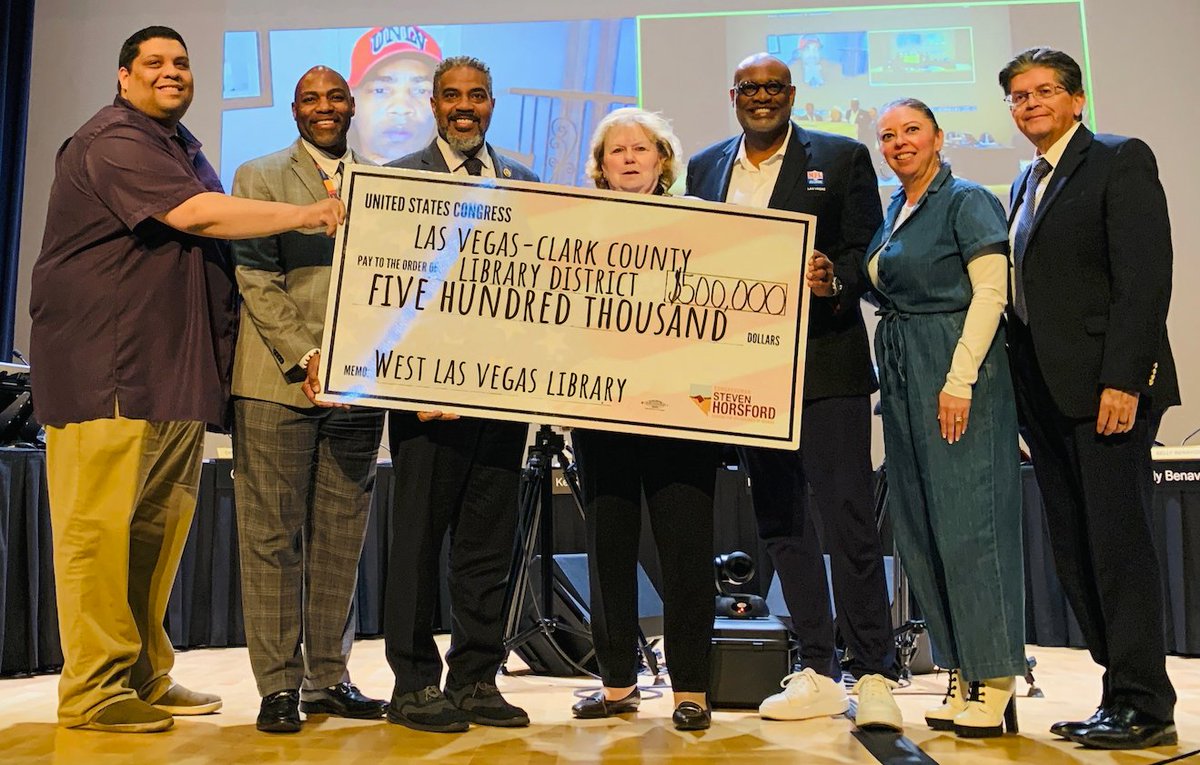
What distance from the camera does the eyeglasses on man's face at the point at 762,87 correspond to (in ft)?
8.79

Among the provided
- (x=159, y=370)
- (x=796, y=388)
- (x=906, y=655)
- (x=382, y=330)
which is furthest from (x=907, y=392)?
(x=159, y=370)

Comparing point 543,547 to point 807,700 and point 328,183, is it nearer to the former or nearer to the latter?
point 807,700

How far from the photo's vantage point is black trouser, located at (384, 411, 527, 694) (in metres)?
2.47

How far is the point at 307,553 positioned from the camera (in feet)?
8.87

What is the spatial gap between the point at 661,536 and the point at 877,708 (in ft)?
2.17

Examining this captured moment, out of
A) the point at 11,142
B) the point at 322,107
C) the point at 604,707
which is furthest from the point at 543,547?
the point at 11,142

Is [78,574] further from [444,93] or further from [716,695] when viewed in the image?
[716,695]

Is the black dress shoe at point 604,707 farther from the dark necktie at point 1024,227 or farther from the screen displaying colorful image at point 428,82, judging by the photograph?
the screen displaying colorful image at point 428,82

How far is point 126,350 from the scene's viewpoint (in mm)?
2541

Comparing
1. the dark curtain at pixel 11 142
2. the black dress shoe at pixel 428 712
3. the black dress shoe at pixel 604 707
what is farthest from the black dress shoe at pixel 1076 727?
the dark curtain at pixel 11 142

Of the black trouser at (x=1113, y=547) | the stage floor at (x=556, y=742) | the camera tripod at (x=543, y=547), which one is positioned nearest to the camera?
the stage floor at (x=556, y=742)

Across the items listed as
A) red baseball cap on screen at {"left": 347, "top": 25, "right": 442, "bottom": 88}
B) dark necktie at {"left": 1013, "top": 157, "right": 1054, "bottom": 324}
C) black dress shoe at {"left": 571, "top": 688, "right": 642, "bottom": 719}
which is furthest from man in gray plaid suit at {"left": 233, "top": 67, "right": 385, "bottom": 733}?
red baseball cap on screen at {"left": 347, "top": 25, "right": 442, "bottom": 88}

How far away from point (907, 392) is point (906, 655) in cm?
152

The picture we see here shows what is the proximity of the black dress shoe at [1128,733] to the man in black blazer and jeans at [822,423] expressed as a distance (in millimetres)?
432
